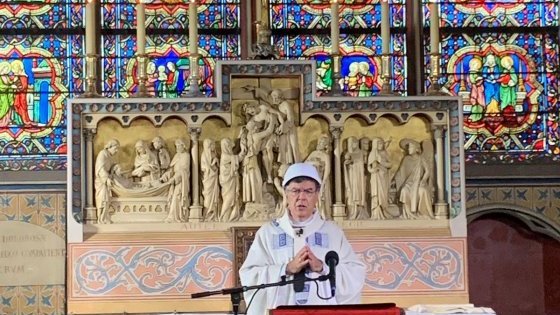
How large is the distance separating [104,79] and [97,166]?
2598mm

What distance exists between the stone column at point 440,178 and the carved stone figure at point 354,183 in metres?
0.59

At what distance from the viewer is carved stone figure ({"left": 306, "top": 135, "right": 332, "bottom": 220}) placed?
10.3 metres

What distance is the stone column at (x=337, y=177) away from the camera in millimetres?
10273

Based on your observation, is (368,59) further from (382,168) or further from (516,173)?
(382,168)

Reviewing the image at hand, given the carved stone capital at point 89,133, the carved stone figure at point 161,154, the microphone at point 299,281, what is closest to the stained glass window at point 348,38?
the carved stone figure at point 161,154

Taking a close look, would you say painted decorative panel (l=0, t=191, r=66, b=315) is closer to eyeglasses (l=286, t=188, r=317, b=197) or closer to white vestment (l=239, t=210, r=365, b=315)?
white vestment (l=239, t=210, r=365, b=315)

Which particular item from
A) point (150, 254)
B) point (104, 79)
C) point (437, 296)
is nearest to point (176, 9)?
point (104, 79)

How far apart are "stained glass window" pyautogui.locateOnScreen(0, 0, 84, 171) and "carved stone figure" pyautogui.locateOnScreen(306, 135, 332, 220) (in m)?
3.04

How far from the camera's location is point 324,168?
10266 mm

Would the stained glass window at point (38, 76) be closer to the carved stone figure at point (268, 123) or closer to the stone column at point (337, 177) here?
the carved stone figure at point (268, 123)

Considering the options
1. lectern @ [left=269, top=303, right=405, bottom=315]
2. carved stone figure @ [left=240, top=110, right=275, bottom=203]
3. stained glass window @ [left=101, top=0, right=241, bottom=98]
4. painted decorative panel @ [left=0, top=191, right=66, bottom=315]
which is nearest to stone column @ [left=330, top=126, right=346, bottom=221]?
carved stone figure @ [left=240, top=110, right=275, bottom=203]

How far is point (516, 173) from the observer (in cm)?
1233

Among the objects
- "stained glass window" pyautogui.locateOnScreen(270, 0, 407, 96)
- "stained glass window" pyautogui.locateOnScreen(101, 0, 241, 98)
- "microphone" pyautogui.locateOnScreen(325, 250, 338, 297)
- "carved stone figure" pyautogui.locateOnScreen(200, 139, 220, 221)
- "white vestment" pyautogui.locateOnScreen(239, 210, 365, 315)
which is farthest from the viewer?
"stained glass window" pyautogui.locateOnScreen(270, 0, 407, 96)

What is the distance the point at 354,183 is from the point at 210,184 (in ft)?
3.79
